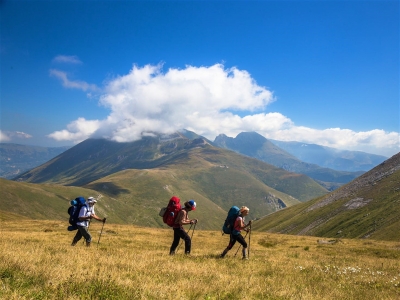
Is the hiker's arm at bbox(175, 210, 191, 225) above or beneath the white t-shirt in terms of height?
above

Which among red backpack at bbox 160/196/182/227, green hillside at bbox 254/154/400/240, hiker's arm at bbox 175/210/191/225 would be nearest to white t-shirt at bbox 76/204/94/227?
red backpack at bbox 160/196/182/227

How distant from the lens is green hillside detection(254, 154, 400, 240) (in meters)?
83.2

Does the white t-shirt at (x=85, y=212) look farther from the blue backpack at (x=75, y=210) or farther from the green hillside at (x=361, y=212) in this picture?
the green hillside at (x=361, y=212)

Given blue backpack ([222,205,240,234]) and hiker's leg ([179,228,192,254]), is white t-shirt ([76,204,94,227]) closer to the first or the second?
hiker's leg ([179,228,192,254])

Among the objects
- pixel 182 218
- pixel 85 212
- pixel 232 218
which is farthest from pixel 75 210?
pixel 232 218

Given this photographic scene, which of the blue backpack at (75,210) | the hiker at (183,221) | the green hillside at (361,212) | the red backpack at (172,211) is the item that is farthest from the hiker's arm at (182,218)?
the green hillside at (361,212)

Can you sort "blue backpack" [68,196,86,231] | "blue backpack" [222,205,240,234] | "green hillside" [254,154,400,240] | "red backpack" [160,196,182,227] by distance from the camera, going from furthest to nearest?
"green hillside" [254,154,400,240]
"blue backpack" [68,196,86,231]
"blue backpack" [222,205,240,234]
"red backpack" [160,196,182,227]

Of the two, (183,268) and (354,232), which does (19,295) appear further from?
(354,232)

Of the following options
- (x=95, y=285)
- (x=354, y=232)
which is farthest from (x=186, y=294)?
(x=354, y=232)

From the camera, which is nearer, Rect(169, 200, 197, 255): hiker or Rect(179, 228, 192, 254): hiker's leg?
Rect(169, 200, 197, 255): hiker

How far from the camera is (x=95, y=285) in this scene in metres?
6.48

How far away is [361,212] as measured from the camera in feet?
338

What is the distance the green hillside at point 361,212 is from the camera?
83.2 meters

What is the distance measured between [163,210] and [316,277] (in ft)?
25.0
